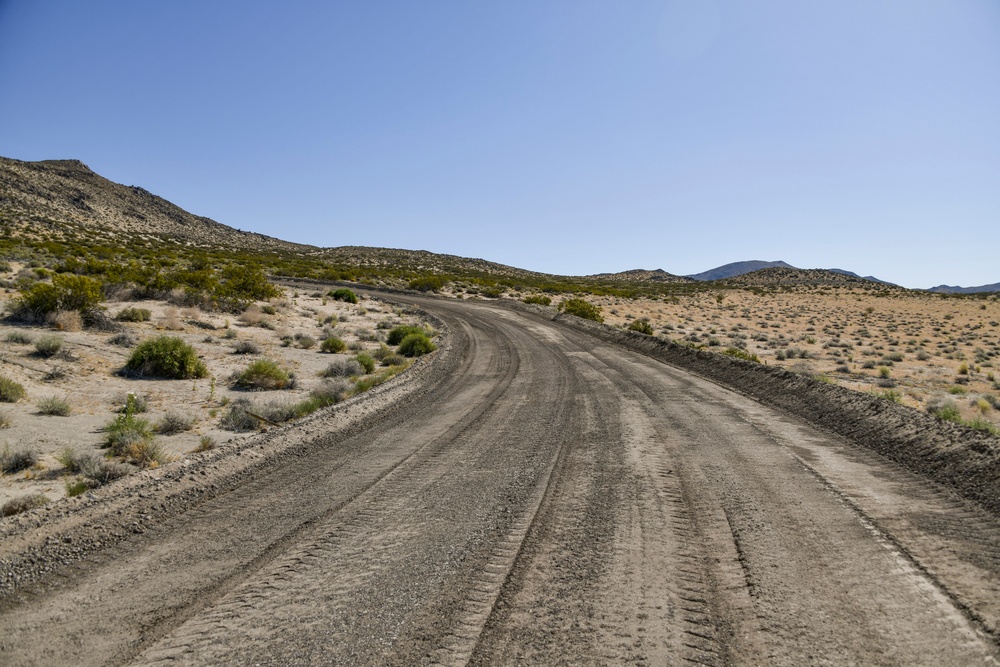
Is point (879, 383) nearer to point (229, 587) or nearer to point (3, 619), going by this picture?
point (229, 587)

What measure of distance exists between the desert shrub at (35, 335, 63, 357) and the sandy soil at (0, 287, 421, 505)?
0.15 meters

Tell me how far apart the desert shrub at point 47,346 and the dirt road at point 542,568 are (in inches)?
346

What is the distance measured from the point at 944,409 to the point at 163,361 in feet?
57.1

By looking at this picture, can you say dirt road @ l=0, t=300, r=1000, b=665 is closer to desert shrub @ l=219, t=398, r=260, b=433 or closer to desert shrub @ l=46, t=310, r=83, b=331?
desert shrub @ l=219, t=398, r=260, b=433

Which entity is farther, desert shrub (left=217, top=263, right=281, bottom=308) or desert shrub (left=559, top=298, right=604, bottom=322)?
desert shrub (left=559, top=298, right=604, bottom=322)

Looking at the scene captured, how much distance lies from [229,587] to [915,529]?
6166 millimetres

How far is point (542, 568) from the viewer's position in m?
4.13

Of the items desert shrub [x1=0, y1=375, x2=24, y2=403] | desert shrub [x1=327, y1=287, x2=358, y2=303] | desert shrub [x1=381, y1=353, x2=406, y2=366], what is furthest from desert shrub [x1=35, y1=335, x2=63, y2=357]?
desert shrub [x1=327, y1=287, x2=358, y2=303]

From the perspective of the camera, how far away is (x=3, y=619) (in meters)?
3.50

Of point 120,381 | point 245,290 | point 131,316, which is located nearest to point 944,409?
point 120,381

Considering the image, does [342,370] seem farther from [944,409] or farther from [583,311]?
[583,311]

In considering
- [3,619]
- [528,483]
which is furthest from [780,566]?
[3,619]

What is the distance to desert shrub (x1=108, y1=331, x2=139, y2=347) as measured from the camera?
13.8 m

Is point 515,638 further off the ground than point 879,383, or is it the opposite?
point 879,383
